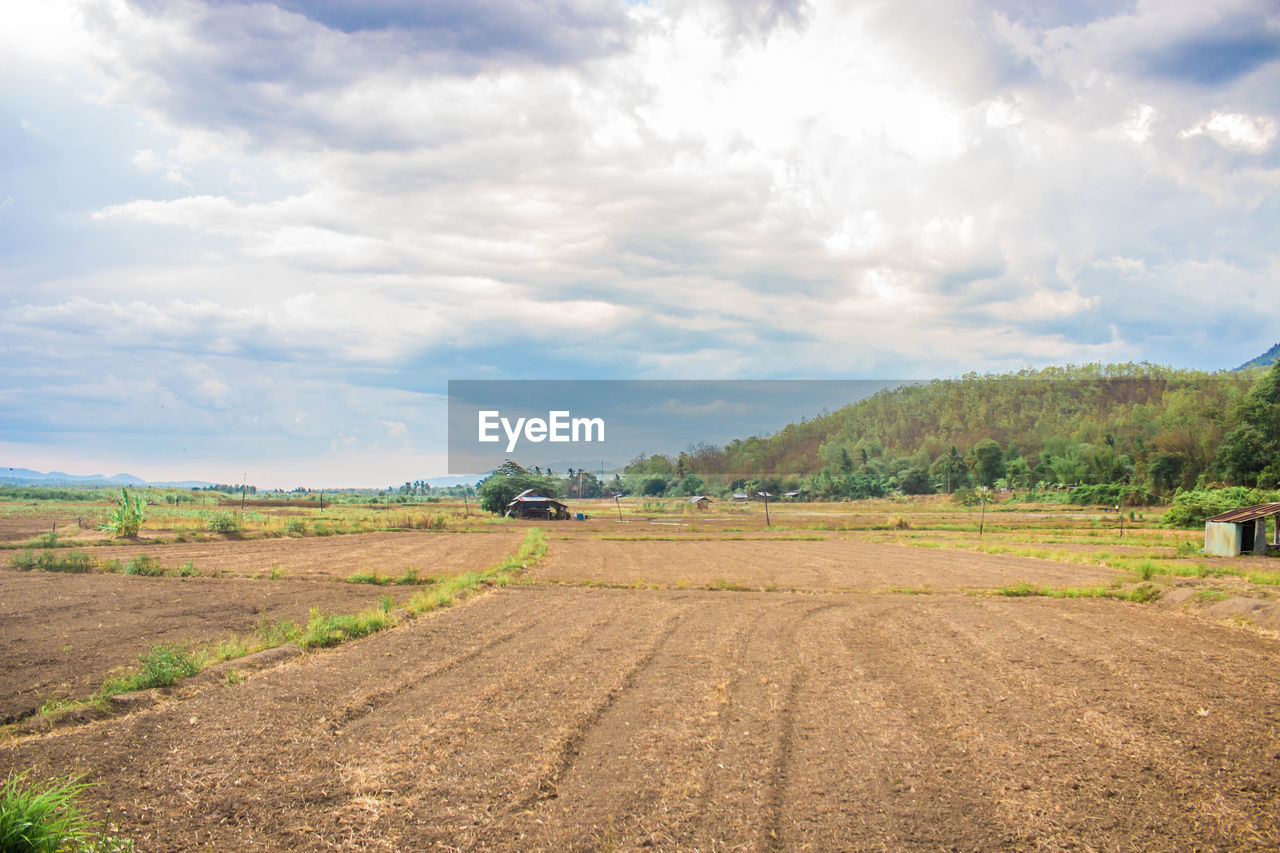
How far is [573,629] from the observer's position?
13.1 m

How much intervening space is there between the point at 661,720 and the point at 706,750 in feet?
3.22

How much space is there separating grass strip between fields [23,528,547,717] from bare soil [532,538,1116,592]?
627cm

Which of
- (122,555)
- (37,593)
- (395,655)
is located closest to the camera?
(395,655)

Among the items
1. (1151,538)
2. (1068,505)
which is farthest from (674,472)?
(1151,538)

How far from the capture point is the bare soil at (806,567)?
73.3 feet

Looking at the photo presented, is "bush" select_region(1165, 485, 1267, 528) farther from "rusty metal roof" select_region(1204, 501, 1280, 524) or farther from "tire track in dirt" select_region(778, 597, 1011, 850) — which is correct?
"tire track in dirt" select_region(778, 597, 1011, 850)

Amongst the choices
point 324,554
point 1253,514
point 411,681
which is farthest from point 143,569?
point 1253,514

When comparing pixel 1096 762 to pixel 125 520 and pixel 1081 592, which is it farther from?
pixel 125 520

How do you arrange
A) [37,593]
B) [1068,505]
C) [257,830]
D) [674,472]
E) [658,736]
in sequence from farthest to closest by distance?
[674,472] → [1068,505] → [37,593] → [658,736] → [257,830]

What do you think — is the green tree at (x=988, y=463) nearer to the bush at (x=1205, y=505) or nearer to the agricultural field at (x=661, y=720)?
the bush at (x=1205, y=505)

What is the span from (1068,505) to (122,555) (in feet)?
291

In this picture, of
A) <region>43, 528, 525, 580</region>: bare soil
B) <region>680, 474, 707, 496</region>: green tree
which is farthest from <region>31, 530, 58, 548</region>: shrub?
<region>680, 474, 707, 496</region>: green tree

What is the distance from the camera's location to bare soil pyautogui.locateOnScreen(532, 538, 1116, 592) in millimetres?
22344

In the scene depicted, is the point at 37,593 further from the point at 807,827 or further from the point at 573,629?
the point at 807,827
